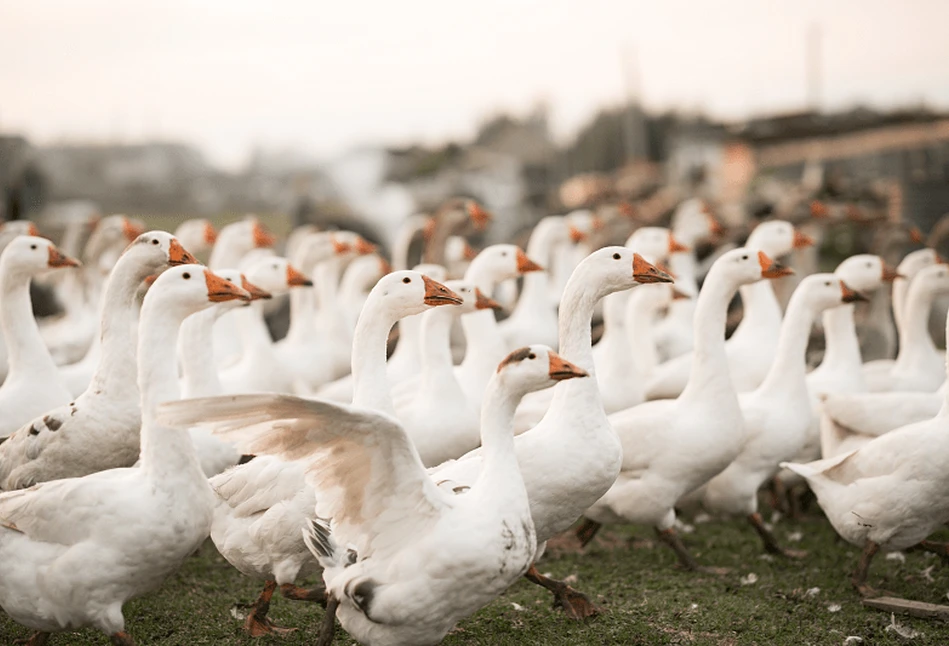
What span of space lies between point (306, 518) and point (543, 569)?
235 centimetres

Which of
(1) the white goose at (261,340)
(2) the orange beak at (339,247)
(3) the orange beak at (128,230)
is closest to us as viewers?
(1) the white goose at (261,340)

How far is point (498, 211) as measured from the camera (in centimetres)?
2897

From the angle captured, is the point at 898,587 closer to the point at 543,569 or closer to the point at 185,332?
the point at 543,569

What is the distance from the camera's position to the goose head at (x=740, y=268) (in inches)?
292

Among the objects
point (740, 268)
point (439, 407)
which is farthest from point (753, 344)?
point (439, 407)

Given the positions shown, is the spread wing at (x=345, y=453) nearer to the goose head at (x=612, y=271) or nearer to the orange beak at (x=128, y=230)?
the goose head at (x=612, y=271)

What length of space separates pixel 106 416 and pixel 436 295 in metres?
2.03

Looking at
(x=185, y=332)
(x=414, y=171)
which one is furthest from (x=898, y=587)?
(x=414, y=171)

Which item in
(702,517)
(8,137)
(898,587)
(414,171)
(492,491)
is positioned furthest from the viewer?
(414,171)

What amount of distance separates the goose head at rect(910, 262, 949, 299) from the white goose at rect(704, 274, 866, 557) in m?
1.38

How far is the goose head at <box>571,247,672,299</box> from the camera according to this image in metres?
6.25

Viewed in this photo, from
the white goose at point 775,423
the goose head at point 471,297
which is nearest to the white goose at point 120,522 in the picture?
the goose head at point 471,297

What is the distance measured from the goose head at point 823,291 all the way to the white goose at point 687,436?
29.6 inches

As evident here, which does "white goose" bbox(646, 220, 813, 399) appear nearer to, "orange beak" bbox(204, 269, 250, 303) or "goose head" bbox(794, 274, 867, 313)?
"goose head" bbox(794, 274, 867, 313)
